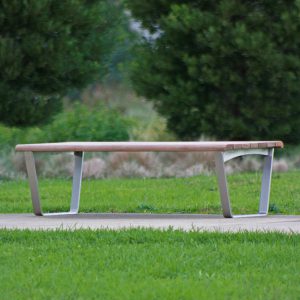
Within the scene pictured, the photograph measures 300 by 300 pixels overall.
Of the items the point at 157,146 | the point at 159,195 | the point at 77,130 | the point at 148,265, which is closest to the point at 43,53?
the point at 77,130

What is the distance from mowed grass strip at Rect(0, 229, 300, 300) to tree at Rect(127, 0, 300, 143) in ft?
38.6

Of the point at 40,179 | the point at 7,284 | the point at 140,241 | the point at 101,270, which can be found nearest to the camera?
the point at 7,284

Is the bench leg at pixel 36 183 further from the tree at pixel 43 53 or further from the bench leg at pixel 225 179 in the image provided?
the tree at pixel 43 53

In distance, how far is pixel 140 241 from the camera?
26.1ft

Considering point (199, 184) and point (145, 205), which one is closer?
point (145, 205)

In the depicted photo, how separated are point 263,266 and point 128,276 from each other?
885 millimetres

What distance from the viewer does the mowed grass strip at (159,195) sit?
11.5 meters

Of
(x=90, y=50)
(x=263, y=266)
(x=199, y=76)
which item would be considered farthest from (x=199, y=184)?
(x=263, y=266)

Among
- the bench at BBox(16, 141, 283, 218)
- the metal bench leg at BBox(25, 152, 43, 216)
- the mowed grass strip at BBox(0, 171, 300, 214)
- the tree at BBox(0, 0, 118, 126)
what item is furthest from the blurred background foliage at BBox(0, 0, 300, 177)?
the bench at BBox(16, 141, 283, 218)

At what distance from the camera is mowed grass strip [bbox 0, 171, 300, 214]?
1149 centimetres

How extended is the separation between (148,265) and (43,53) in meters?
13.2

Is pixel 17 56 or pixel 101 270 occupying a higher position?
pixel 17 56

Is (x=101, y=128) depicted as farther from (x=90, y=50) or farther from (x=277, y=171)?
(x=277, y=171)

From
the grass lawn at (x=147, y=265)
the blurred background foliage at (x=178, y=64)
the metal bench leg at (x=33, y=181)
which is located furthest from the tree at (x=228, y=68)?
the grass lawn at (x=147, y=265)
